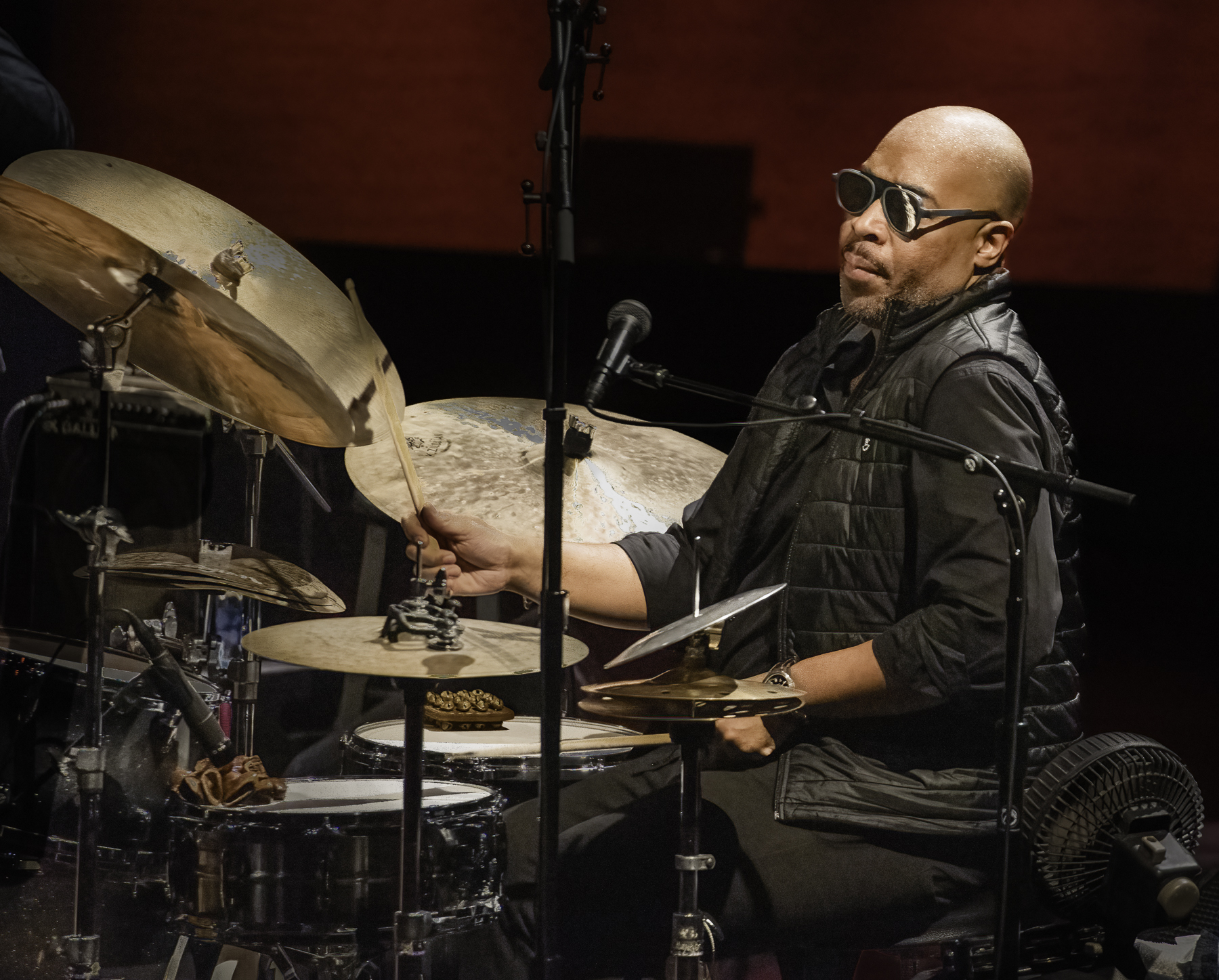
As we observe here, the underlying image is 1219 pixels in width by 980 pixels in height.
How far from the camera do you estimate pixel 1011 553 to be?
69.3 inches

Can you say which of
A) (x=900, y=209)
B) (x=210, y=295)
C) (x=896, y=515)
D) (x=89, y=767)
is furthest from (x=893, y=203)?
(x=89, y=767)

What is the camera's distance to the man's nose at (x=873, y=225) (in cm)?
226

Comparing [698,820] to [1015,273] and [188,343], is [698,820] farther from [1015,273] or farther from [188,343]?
[1015,273]

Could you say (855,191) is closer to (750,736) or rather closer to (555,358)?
(555,358)

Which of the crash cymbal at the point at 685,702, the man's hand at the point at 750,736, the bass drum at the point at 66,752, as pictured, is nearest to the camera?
the crash cymbal at the point at 685,702

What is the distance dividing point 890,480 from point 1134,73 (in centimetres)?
123

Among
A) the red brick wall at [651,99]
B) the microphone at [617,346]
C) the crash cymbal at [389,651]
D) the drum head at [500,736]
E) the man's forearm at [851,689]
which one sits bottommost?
the drum head at [500,736]

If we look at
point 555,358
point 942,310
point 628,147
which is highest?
point 628,147

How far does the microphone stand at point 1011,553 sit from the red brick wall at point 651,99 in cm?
96

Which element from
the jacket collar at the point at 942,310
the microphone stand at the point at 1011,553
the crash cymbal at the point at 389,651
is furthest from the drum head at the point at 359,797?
the jacket collar at the point at 942,310

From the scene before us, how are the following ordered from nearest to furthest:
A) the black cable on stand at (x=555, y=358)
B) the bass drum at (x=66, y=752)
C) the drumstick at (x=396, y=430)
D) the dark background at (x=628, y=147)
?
the black cable on stand at (x=555, y=358)
the drumstick at (x=396, y=430)
the bass drum at (x=66, y=752)
the dark background at (x=628, y=147)

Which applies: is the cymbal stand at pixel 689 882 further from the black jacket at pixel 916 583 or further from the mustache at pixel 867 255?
the mustache at pixel 867 255

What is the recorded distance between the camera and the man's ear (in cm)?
222

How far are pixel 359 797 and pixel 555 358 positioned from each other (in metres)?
0.79
